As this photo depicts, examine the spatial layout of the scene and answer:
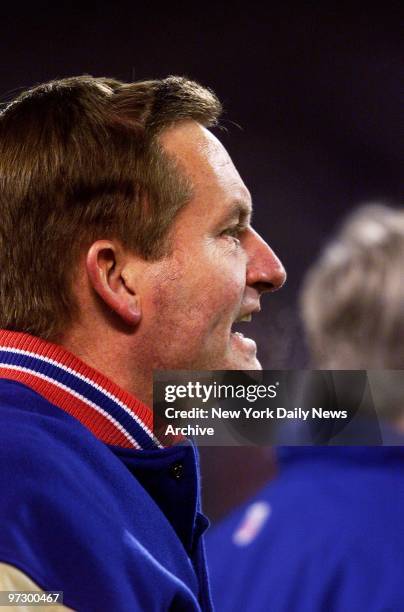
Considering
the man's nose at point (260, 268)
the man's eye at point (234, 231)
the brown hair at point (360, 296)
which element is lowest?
the brown hair at point (360, 296)

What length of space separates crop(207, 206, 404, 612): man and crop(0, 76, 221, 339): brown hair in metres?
0.45

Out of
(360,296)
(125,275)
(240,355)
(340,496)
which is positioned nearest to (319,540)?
(340,496)

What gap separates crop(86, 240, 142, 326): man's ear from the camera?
2.63ft

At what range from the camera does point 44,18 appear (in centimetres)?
160

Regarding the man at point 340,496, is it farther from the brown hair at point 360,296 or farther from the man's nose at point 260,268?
the man's nose at point 260,268

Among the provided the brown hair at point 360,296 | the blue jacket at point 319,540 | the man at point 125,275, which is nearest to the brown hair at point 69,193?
the man at point 125,275

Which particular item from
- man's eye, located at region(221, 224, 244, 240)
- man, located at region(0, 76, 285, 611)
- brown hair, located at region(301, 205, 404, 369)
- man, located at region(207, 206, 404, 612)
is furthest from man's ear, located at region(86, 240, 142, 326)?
brown hair, located at region(301, 205, 404, 369)

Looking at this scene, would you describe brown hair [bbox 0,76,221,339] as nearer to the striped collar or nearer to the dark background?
the striped collar

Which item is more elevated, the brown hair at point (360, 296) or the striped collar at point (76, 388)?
the striped collar at point (76, 388)

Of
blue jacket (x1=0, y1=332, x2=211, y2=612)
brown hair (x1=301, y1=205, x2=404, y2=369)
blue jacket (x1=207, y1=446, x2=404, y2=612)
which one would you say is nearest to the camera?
blue jacket (x1=0, y1=332, x2=211, y2=612)

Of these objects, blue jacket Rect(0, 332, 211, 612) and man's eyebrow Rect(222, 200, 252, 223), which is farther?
man's eyebrow Rect(222, 200, 252, 223)

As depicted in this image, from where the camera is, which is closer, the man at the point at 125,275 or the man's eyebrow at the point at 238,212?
the man at the point at 125,275

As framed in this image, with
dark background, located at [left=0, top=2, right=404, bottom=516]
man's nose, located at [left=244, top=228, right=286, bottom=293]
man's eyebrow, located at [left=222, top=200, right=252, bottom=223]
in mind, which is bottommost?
dark background, located at [left=0, top=2, right=404, bottom=516]

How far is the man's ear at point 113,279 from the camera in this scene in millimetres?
801
